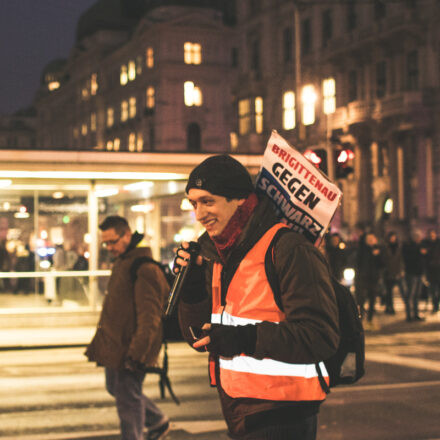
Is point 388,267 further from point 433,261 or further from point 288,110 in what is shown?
point 288,110

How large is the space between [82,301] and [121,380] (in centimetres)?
1196

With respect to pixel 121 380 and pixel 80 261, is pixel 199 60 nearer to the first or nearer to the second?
pixel 80 261

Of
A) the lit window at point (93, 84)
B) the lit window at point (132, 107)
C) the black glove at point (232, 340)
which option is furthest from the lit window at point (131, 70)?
the black glove at point (232, 340)

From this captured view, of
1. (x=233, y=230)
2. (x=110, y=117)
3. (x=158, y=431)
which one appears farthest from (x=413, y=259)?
(x=110, y=117)

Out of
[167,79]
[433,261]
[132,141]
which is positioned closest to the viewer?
[433,261]

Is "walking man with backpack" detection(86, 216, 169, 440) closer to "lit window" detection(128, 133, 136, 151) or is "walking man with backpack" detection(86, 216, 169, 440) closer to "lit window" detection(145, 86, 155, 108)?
"lit window" detection(145, 86, 155, 108)

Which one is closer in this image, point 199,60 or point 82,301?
point 82,301

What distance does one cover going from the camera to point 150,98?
226 feet

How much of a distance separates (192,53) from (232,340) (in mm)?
66151

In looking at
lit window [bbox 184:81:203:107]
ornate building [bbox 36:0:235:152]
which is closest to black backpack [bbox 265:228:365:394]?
ornate building [bbox 36:0:235:152]

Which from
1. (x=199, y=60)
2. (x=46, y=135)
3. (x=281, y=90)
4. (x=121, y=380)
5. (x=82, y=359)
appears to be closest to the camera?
(x=121, y=380)

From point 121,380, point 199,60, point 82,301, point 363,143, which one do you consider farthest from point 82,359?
point 199,60

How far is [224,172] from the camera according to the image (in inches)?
126

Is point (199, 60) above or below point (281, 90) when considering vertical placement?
above
